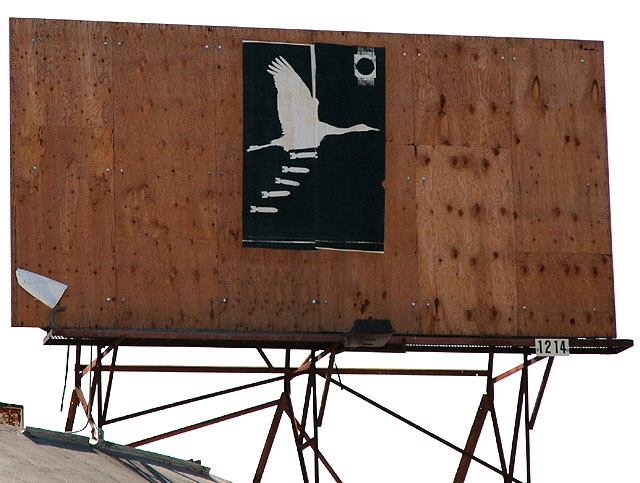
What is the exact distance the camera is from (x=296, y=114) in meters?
22.5

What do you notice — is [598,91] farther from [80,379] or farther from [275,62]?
[80,379]

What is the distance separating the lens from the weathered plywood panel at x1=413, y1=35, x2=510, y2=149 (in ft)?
75.2

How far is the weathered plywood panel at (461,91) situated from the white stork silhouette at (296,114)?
1007mm

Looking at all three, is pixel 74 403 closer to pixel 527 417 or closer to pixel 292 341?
pixel 292 341

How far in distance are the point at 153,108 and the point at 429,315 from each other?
15.1ft

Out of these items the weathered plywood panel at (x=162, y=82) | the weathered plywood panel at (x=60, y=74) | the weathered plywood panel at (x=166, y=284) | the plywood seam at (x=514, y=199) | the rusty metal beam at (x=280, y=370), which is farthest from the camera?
the plywood seam at (x=514, y=199)

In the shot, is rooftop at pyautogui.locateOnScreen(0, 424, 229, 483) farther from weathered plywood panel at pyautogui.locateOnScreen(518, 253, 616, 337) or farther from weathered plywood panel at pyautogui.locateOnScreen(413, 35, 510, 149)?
weathered plywood panel at pyautogui.locateOnScreen(413, 35, 510, 149)

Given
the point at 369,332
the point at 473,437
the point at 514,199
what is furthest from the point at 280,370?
the point at 514,199

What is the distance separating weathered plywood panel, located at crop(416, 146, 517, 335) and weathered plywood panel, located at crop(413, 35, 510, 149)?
0.21m

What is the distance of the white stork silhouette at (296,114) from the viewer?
73.6 feet

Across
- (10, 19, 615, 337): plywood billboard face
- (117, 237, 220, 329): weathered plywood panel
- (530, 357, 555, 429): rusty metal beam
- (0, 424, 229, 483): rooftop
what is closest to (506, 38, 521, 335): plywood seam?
(10, 19, 615, 337): plywood billboard face

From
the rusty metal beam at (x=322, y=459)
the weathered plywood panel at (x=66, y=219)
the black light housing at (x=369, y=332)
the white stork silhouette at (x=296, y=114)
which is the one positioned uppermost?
the white stork silhouette at (x=296, y=114)

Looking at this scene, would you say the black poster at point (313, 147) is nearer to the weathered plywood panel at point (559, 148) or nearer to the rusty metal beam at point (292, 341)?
the rusty metal beam at point (292, 341)

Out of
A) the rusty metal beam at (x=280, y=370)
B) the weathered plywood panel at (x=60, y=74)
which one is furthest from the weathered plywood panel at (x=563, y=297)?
the weathered plywood panel at (x=60, y=74)
